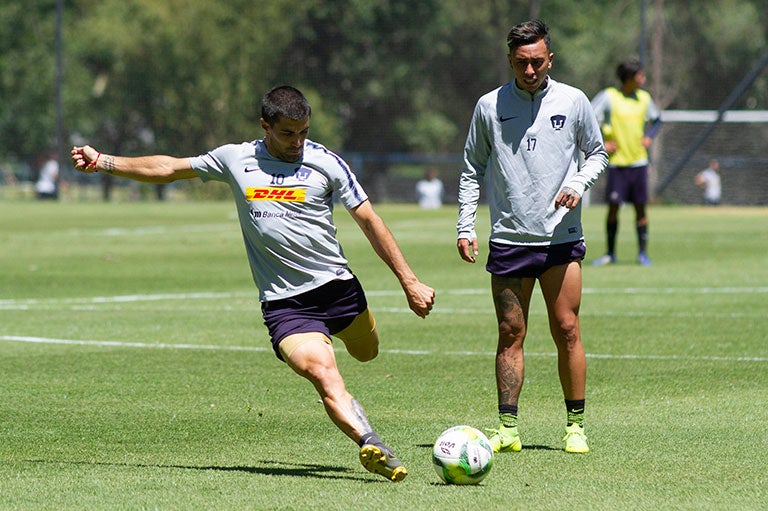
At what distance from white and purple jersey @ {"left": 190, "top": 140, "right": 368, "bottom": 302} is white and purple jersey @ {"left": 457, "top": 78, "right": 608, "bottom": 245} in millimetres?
945

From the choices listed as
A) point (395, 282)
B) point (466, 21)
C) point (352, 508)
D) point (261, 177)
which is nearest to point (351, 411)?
point (352, 508)

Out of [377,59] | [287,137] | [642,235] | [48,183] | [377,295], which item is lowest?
[48,183]

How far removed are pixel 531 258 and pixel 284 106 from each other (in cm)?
167

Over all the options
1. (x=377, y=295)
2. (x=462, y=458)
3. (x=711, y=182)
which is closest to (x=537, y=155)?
(x=462, y=458)

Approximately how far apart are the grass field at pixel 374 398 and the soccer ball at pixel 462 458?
0.23ft

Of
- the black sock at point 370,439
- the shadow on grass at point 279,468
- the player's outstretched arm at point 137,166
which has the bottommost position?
the shadow on grass at point 279,468

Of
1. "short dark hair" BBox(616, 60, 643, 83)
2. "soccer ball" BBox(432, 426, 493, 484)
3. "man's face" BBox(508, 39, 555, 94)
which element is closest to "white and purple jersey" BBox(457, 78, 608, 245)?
"man's face" BBox(508, 39, 555, 94)

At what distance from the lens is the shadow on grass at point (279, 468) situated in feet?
21.7

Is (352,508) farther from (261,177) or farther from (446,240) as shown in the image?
(446,240)

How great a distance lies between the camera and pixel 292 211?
22.7 feet

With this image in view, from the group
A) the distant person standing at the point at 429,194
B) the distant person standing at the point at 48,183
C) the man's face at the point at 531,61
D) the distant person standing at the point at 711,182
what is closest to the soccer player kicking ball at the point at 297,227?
the man's face at the point at 531,61

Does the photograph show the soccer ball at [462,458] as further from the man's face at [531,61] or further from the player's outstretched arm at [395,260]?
the man's face at [531,61]

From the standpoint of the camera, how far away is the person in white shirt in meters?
7.42

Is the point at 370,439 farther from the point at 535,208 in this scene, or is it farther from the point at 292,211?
the point at 535,208
